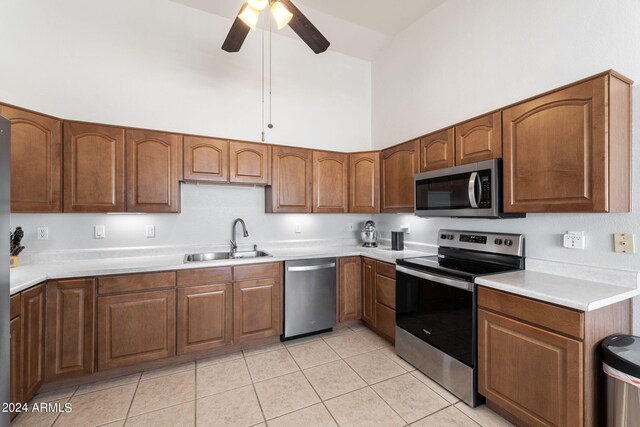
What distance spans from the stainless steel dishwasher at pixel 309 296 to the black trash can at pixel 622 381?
2095 mm

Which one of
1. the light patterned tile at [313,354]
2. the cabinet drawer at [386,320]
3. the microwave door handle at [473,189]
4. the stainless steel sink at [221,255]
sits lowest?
the light patterned tile at [313,354]

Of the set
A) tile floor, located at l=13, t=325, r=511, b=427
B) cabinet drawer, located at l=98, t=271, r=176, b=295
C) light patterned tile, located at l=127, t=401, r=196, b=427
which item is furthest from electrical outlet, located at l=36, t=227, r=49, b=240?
light patterned tile, located at l=127, t=401, r=196, b=427

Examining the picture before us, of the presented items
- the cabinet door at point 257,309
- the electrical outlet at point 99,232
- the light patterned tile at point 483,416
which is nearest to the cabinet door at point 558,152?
the light patterned tile at point 483,416

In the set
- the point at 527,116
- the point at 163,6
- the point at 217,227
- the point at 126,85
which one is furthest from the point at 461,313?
the point at 163,6

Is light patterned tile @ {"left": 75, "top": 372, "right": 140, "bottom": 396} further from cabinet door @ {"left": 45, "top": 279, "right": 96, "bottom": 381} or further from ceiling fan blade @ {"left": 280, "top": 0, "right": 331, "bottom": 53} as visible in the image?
ceiling fan blade @ {"left": 280, "top": 0, "right": 331, "bottom": 53}

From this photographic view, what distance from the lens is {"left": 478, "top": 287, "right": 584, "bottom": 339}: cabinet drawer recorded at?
141 cm

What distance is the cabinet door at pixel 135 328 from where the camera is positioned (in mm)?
2162

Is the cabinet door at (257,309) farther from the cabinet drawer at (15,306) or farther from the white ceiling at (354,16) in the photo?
the white ceiling at (354,16)

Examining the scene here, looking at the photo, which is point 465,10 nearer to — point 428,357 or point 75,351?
point 428,357

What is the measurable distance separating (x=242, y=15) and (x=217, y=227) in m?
2.04

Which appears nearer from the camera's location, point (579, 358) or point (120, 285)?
point (579, 358)

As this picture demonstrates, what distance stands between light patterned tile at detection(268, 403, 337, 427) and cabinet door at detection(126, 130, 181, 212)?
1986 mm

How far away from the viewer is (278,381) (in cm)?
222

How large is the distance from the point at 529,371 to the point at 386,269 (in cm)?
139
